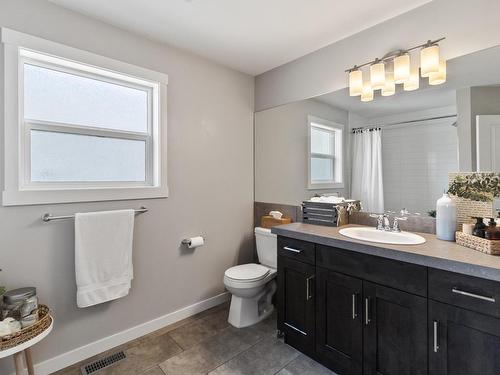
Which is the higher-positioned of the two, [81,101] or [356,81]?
[356,81]

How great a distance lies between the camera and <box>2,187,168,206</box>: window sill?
160cm

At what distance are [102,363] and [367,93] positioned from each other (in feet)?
8.95

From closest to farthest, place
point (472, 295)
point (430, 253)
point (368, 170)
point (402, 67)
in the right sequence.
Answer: point (472, 295) → point (430, 253) → point (402, 67) → point (368, 170)

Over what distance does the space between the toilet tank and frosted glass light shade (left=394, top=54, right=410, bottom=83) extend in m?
1.62

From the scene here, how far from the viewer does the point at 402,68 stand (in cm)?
181

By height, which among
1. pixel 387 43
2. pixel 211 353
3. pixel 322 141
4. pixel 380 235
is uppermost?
pixel 387 43

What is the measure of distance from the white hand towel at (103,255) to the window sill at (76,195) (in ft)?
0.43

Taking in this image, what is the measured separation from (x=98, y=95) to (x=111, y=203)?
2.71ft

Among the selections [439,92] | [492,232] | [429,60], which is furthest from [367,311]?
[429,60]

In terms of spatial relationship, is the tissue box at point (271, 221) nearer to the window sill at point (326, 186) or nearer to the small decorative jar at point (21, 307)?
the window sill at point (326, 186)

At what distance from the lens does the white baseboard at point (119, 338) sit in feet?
5.69

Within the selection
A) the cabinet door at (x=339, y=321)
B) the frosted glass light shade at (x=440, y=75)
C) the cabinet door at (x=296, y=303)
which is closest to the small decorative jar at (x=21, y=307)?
the cabinet door at (x=296, y=303)

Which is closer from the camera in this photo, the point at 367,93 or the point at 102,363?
the point at 102,363

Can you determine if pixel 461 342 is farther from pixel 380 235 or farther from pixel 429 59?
pixel 429 59
